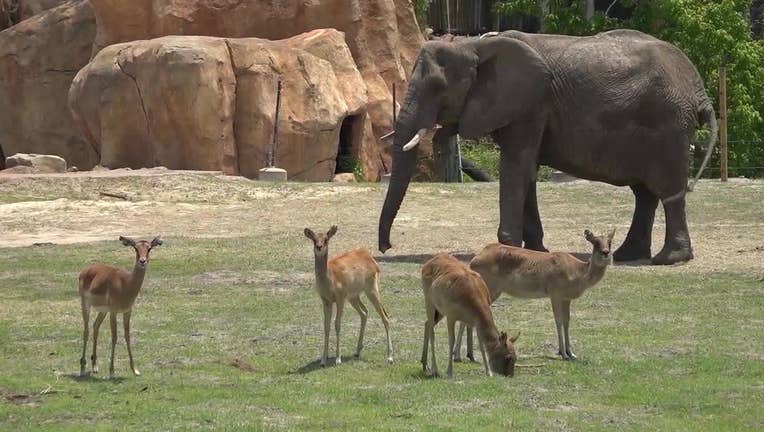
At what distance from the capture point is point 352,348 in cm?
1355

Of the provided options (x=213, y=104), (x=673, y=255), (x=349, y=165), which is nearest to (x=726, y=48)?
(x=349, y=165)

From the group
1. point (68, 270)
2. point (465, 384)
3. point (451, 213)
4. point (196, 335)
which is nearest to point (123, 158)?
point (451, 213)

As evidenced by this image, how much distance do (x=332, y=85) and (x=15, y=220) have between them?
12100mm

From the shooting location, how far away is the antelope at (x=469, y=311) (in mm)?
11773

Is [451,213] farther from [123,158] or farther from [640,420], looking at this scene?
[640,420]

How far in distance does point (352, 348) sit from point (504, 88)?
7788mm

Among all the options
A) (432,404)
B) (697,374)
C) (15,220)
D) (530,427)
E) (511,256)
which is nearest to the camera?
(530,427)

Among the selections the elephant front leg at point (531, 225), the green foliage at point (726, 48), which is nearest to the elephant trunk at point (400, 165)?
the elephant front leg at point (531, 225)

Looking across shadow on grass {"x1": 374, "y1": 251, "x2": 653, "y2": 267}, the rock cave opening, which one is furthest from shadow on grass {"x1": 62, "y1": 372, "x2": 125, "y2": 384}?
the rock cave opening

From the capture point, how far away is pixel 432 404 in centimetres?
1090

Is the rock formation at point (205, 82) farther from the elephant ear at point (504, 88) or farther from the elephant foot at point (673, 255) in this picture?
the elephant foot at point (673, 255)

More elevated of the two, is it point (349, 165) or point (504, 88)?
point (504, 88)

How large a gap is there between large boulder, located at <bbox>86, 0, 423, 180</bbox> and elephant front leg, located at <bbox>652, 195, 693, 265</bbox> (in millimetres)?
17835

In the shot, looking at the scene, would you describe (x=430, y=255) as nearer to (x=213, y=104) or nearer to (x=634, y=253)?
(x=634, y=253)
